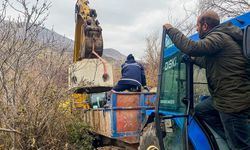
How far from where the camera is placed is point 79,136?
6.56 meters

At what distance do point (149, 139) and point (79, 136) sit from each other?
8.45 ft

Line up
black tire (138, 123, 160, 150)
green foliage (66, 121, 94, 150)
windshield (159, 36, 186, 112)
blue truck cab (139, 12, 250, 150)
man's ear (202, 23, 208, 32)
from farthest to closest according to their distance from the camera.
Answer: green foliage (66, 121, 94, 150), black tire (138, 123, 160, 150), windshield (159, 36, 186, 112), blue truck cab (139, 12, 250, 150), man's ear (202, 23, 208, 32)

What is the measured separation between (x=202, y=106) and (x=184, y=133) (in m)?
0.36

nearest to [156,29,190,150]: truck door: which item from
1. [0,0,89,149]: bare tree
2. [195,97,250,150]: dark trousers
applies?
[195,97,250,150]: dark trousers

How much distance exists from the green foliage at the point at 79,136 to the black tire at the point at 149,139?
2.26m

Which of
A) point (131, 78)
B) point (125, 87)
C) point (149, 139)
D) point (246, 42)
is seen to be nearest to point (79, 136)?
point (125, 87)

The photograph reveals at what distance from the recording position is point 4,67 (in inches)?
217

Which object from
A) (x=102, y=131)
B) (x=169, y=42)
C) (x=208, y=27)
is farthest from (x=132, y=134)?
(x=208, y=27)

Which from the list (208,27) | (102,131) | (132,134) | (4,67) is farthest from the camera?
(102,131)

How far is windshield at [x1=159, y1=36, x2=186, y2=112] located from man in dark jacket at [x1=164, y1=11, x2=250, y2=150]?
0.44m

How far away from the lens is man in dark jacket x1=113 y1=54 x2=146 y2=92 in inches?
283

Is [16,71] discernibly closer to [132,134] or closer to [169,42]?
[132,134]

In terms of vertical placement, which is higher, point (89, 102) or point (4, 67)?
point (4, 67)

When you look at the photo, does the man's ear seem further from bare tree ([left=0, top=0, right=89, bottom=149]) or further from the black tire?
bare tree ([left=0, top=0, right=89, bottom=149])
